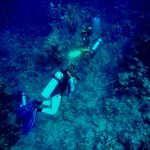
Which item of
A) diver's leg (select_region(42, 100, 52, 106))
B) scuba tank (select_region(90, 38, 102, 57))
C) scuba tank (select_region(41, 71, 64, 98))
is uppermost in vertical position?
scuba tank (select_region(90, 38, 102, 57))

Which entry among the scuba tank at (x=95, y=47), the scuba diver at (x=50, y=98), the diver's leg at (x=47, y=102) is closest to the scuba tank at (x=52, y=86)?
the scuba diver at (x=50, y=98)

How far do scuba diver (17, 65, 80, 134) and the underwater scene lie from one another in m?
0.03

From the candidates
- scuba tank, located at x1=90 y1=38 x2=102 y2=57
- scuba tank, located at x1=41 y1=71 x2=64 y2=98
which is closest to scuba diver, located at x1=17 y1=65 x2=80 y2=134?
scuba tank, located at x1=41 y1=71 x2=64 y2=98

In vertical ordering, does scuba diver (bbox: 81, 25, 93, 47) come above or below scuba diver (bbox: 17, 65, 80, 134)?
above

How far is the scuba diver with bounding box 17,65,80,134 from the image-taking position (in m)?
6.56

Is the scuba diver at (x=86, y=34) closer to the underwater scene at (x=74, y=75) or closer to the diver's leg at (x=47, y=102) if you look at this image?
the underwater scene at (x=74, y=75)

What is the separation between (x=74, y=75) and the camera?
6805 millimetres

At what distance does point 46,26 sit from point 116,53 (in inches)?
153

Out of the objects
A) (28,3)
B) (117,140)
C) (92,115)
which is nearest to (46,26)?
(28,3)

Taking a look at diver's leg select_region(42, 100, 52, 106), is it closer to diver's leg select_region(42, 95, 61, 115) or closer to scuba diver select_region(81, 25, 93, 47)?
diver's leg select_region(42, 95, 61, 115)

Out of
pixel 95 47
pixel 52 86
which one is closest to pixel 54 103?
pixel 52 86

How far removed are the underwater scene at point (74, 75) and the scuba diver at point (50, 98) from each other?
3 cm

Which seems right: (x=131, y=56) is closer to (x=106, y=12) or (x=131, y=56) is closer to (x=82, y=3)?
(x=106, y=12)

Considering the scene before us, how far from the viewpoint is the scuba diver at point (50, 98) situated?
258 inches
